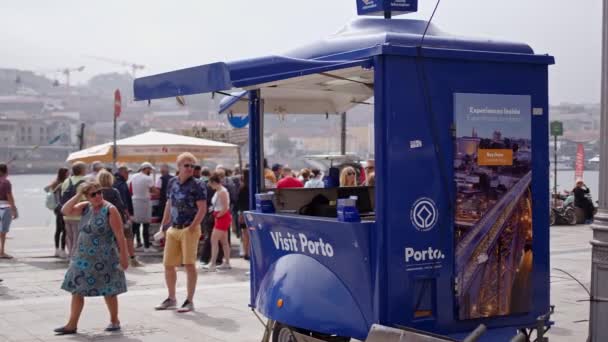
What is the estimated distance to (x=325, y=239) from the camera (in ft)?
19.3

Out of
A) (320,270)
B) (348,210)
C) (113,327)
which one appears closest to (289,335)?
(320,270)

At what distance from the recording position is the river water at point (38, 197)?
2837 cm

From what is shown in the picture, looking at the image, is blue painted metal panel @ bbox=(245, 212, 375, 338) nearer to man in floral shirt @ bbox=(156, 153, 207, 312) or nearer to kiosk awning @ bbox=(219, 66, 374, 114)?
kiosk awning @ bbox=(219, 66, 374, 114)

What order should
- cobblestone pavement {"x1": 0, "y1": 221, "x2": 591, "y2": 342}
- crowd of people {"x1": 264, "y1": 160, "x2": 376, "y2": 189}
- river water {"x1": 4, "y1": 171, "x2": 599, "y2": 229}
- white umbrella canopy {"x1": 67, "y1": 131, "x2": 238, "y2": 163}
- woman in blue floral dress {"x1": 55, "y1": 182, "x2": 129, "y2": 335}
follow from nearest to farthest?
woman in blue floral dress {"x1": 55, "y1": 182, "x2": 129, "y2": 335}, cobblestone pavement {"x1": 0, "y1": 221, "x2": 591, "y2": 342}, crowd of people {"x1": 264, "y1": 160, "x2": 376, "y2": 189}, white umbrella canopy {"x1": 67, "y1": 131, "x2": 238, "y2": 163}, river water {"x1": 4, "y1": 171, "x2": 599, "y2": 229}

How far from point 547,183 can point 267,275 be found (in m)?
2.26

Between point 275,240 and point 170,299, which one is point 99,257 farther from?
point 275,240

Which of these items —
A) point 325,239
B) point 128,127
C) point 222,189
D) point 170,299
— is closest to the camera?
point 325,239

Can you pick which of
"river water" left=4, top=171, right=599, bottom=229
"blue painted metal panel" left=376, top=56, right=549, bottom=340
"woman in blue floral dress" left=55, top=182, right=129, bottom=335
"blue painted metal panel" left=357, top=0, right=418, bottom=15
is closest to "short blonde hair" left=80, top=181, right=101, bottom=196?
"woman in blue floral dress" left=55, top=182, right=129, bottom=335

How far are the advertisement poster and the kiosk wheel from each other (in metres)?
1.24

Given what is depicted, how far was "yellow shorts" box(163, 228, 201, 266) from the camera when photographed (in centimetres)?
938

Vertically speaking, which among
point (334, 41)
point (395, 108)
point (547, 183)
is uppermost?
point (334, 41)

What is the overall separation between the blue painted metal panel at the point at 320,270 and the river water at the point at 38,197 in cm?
577

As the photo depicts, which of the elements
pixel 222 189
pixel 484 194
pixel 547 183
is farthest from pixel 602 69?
pixel 222 189

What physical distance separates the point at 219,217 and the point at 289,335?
21.5 feet
